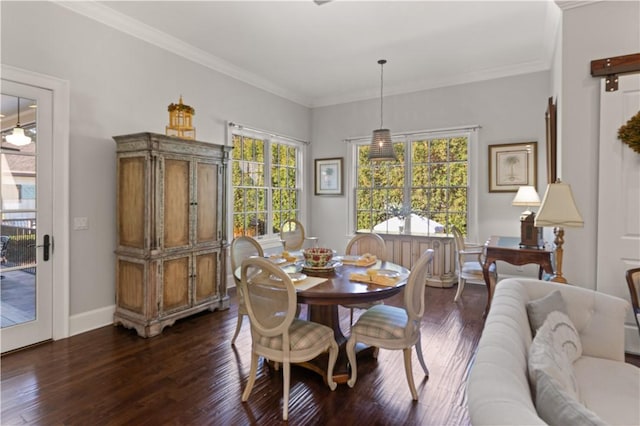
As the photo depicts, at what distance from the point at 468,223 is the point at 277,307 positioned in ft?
13.2

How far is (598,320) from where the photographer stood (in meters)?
2.00

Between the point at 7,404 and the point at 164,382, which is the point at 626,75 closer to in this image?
the point at 164,382

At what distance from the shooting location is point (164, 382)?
2.49 meters

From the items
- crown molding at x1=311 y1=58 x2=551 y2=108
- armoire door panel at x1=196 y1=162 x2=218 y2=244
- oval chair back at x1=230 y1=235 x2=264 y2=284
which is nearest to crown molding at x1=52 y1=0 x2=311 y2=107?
crown molding at x1=311 y1=58 x2=551 y2=108

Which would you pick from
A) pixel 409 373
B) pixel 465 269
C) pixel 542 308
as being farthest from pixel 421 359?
pixel 465 269

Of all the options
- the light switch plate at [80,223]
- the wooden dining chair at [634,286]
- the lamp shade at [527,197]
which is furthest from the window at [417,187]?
the light switch plate at [80,223]

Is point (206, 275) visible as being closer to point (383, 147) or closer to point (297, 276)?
point (297, 276)

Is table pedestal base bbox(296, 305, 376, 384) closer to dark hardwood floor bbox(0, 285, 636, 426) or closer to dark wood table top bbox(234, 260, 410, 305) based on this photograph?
dark hardwood floor bbox(0, 285, 636, 426)

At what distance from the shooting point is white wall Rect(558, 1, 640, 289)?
2.99m

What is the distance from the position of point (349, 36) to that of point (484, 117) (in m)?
2.41

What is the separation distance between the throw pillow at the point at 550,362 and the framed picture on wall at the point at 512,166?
378 centimetres

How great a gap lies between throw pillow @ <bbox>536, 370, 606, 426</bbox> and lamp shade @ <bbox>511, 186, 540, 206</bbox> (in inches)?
149

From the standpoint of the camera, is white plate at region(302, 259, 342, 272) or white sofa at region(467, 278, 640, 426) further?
white plate at region(302, 259, 342, 272)

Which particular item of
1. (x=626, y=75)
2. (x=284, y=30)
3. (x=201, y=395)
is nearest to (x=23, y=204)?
(x=201, y=395)
